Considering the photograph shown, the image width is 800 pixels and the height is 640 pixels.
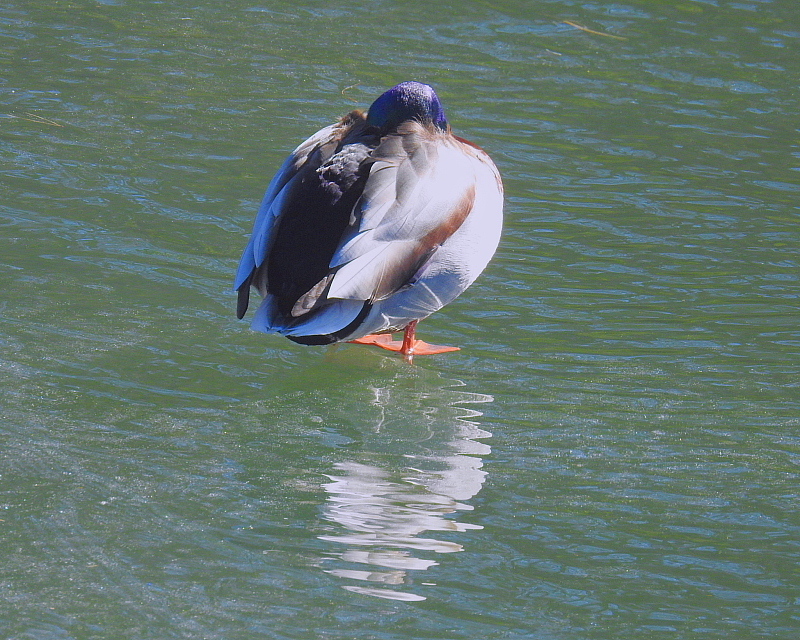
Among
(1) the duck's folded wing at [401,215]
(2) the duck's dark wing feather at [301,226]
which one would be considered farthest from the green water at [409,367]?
(1) the duck's folded wing at [401,215]

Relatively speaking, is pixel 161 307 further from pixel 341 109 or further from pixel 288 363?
pixel 341 109

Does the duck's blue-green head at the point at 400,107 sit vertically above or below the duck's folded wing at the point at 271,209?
above

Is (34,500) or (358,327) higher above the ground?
(358,327)

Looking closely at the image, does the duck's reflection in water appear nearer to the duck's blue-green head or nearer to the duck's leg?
the duck's leg

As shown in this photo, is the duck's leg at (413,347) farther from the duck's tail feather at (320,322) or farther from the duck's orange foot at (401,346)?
the duck's tail feather at (320,322)

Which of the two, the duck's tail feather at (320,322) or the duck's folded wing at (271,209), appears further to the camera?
the duck's folded wing at (271,209)

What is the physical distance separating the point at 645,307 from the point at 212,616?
2.34 metres

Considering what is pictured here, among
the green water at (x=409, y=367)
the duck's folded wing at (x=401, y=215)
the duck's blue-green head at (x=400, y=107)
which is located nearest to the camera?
the green water at (x=409, y=367)

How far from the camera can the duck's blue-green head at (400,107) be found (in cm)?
434

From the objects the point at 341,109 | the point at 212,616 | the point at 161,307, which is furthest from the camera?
the point at 341,109

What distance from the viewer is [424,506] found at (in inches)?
121

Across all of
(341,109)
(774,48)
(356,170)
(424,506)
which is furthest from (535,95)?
(424,506)

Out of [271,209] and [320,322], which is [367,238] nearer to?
[320,322]

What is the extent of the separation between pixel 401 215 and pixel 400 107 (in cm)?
72
